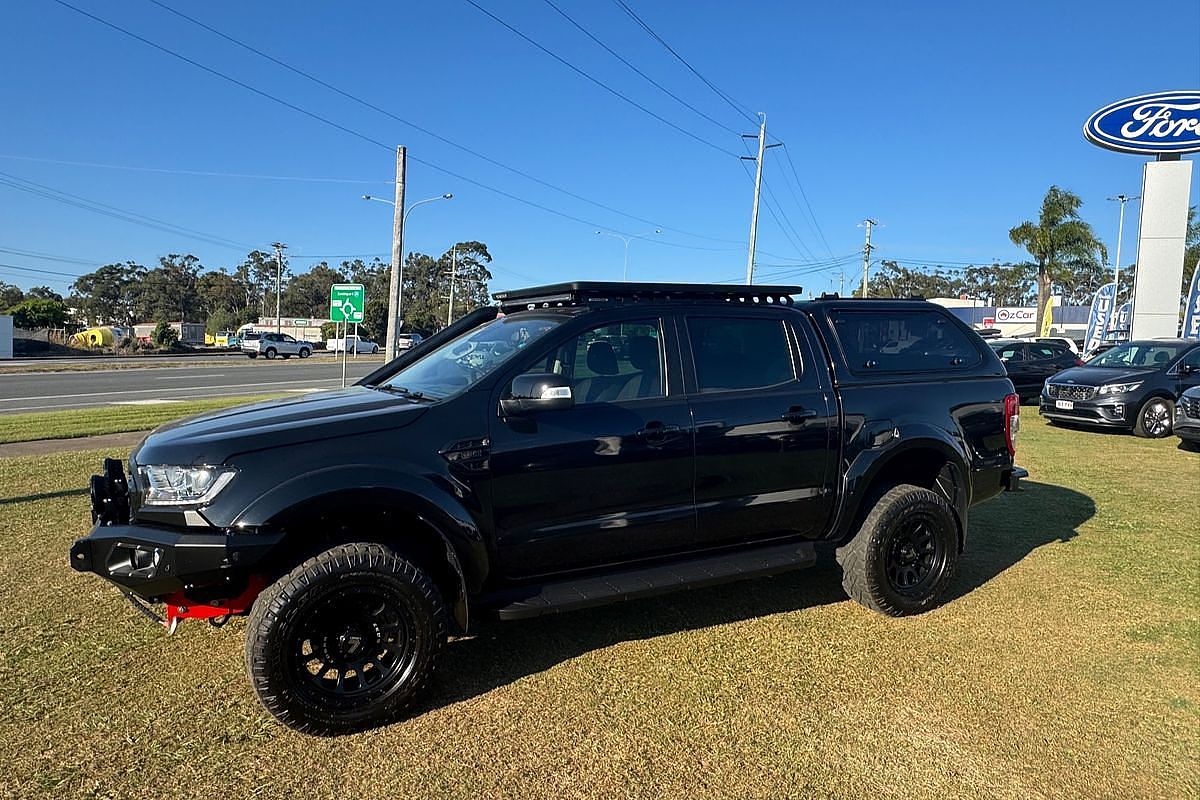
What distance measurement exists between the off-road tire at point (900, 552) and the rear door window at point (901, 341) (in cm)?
79

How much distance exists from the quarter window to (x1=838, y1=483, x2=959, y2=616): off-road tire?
986mm

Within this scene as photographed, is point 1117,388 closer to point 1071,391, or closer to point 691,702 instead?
point 1071,391

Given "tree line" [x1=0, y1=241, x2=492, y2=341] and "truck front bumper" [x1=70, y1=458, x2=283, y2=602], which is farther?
"tree line" [x1=0, y1=241, x2=492, y2=341]

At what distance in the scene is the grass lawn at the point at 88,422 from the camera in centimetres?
1115

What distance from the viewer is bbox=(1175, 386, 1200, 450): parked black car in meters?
10.2

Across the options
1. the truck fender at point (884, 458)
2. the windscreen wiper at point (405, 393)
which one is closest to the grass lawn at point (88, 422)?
the windscreen wiper at point (405, 393)

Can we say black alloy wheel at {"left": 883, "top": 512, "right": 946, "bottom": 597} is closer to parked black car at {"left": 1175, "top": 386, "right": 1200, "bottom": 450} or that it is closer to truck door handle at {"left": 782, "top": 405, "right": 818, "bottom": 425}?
truck door handle at {"left": 782, "top": 405, "right": 818, "bottom": 425}

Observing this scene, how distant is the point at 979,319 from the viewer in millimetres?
84750

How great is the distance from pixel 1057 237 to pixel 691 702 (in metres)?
47.6

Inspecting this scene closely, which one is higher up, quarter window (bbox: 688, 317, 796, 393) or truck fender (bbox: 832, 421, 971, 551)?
quarter window (bbox: 688, 317, 796, 393)

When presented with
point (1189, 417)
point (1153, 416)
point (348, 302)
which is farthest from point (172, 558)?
point (1153, 416)

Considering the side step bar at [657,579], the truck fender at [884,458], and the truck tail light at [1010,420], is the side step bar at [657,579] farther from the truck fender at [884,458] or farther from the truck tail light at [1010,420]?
the truck tail light at [1010,420]

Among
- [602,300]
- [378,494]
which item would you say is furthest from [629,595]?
[602,300]

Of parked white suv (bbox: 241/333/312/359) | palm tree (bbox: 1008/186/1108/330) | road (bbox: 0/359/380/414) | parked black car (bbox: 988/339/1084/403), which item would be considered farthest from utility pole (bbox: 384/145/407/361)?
palm tree (bbox: 1008/186/1108/330)
